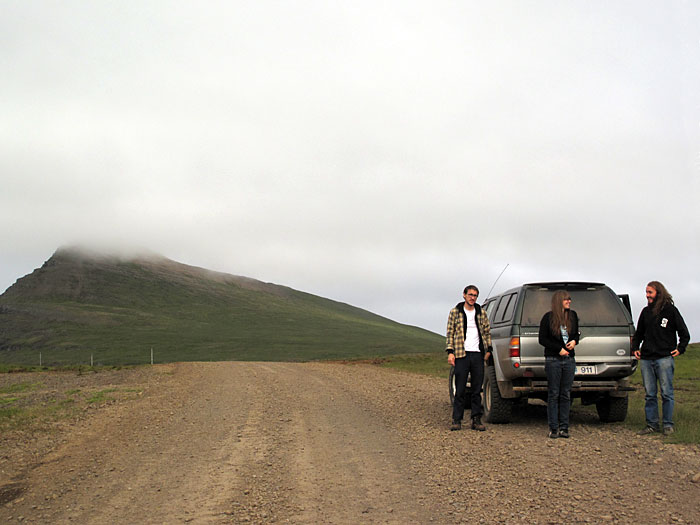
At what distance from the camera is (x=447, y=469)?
7379mm

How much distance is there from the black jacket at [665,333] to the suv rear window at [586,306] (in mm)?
837

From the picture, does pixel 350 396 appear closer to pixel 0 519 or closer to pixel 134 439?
pixel 134 439

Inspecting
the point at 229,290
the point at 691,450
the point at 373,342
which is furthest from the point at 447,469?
the point at 229,290

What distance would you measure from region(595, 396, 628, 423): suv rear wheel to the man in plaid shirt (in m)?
2.26

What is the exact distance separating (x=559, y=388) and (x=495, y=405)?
141 centimetres

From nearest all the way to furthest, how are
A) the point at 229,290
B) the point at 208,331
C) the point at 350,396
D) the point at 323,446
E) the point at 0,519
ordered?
1. the point at 0,519
2. the point at 323,446
3. the point at 350,396
4. the point at 208,331
5. the point at 229,290

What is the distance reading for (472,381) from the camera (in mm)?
10336

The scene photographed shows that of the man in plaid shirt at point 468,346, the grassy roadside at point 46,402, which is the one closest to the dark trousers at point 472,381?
the man in plaid shirt at point 468,346

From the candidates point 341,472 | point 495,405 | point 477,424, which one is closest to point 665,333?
point 495,405

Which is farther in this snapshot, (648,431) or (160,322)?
(160,322)

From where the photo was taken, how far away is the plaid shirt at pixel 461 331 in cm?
1045

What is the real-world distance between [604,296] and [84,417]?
1088 centimetres

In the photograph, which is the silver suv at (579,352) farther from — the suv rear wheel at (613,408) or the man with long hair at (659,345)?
the man with long hair at (659,345)

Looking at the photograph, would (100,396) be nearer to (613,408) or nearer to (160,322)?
(613,408)
